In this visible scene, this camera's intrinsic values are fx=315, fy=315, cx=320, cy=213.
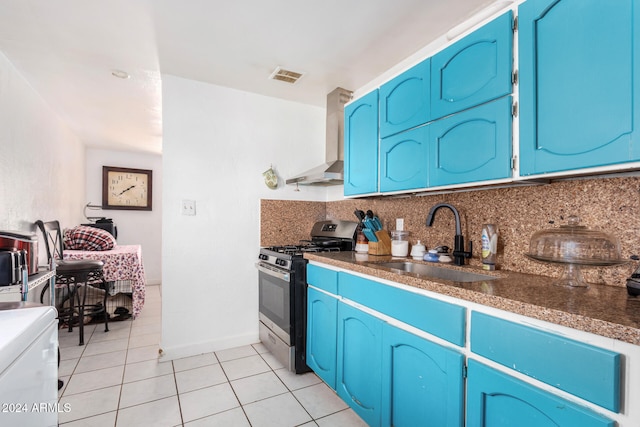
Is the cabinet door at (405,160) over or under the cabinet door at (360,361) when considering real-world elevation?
over

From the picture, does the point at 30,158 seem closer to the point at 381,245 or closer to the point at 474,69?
the point at 381,245

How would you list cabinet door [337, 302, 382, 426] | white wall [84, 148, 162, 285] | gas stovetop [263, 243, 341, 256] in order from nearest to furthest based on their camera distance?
1. cabinet door [337, 302, 382, 426]
2. gas stovetop [263, 243, 341, 256]
3. white wall [84, 148, 162, 285]

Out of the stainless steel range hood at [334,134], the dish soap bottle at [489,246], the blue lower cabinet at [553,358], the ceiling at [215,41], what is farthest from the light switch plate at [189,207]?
the blue lower cabinet at [553,358]

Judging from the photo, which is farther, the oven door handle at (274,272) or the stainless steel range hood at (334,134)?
the stainless steel range hood at (334,134)

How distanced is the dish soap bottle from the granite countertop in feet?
0.31

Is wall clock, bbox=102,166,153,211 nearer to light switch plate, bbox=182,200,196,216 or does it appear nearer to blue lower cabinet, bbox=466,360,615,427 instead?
light switch plate, bbox=182,200,196,216

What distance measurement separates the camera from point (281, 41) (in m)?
2.01

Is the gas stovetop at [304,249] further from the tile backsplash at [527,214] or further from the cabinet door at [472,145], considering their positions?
the cabinet door at [472,145]

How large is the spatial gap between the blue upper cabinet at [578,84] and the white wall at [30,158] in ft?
10.4

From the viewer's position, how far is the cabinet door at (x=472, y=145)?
4.34 feet

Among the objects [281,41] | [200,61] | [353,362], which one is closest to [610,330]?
[353,362]

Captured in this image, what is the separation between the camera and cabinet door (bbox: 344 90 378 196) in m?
2.13

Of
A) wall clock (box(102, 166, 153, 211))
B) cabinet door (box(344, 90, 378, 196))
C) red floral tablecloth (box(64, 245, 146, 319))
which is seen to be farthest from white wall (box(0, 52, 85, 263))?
cabinet door (box(344, 90, 378, 196))

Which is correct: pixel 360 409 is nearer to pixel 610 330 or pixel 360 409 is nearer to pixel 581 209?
pixel 610 330
